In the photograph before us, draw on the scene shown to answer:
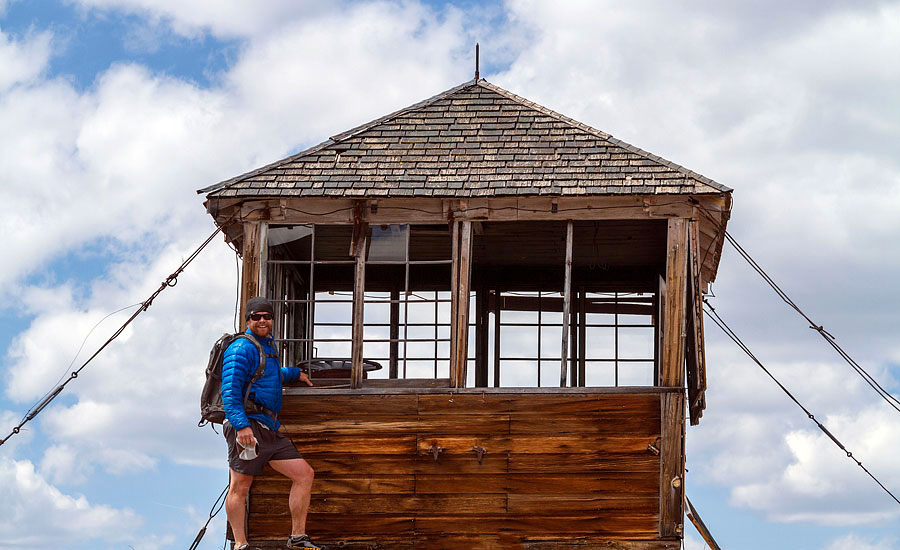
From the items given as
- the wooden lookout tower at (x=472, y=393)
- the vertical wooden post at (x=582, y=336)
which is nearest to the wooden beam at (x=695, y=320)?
the wooden lookout tower at (x=472, y=393)

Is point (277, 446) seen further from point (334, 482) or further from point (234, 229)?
point (234, 229)

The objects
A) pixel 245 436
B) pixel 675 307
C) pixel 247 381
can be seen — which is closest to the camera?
pixel 245 436

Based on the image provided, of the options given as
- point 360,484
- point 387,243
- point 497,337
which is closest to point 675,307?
point 387,243

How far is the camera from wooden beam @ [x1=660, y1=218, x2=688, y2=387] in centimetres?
1252

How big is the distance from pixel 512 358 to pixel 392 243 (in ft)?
13.5

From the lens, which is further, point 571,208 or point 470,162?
point 470,162

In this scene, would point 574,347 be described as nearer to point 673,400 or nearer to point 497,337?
point 497,337

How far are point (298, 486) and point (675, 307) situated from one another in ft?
14.3

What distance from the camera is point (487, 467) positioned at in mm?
12484

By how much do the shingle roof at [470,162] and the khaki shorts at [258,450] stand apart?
2.70 m

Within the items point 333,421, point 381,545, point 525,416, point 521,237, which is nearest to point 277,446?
point 333,421

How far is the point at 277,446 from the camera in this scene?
1177cm

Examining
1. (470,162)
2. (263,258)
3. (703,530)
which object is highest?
(470,162)

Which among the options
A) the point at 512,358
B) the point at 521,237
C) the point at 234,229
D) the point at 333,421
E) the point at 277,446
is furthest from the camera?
the point at 512,358
